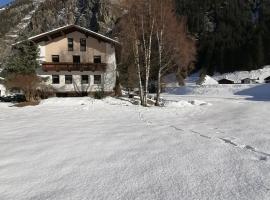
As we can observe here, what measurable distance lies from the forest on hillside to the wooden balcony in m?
83.9

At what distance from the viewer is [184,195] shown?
6.59 m

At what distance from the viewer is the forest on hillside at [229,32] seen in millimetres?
133000

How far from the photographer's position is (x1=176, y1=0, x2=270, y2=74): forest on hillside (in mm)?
133000

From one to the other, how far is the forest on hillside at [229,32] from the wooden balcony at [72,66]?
83.9 meters

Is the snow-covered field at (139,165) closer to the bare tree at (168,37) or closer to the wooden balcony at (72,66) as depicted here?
the bare tree at (168,37)

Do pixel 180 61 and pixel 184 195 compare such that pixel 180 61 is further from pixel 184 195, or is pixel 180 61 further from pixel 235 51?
pixel 235 51

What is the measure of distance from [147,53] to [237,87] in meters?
34.0

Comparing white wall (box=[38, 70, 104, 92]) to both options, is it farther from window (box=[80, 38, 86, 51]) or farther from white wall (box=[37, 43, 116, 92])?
window (box=[80, 38, 86, 51])

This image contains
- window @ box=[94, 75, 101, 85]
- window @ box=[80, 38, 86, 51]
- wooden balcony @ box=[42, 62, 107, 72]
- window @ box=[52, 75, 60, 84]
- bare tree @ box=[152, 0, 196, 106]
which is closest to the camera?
bare tree @ box=[152, 0, 196, 106]

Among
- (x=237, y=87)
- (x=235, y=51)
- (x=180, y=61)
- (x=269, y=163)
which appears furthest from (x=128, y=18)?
(x=235, y=51)

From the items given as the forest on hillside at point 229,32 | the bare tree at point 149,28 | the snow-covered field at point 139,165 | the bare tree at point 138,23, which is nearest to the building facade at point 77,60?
the bare tree at point 149,28

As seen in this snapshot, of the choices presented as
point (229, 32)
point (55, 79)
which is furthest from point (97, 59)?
point (229, 32)

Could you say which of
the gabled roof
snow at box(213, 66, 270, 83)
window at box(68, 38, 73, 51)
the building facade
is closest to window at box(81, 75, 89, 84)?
the building facade

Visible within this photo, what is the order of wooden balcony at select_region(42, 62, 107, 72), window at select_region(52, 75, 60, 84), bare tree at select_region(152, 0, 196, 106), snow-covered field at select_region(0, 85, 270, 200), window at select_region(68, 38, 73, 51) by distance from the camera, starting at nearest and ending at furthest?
snow-covered field at select_region(0, 85, 270, 200) → bare tree at select_region(152, 0, 196, 106) → wooden balcony at select_region(42, 62, 107, 72) → window at select_region(52, 75, 60, 84) → window at select_region(68, 38, 73, 51)
